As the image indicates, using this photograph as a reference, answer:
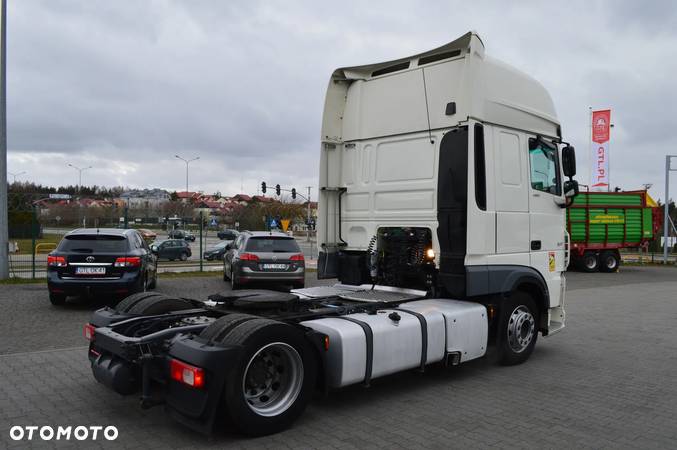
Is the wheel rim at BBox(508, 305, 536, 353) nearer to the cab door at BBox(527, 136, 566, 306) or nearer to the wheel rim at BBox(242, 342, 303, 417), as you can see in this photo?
the cab door at BBox(527, 136, 566, 306)

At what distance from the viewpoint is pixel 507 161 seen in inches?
258

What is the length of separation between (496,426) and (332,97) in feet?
15.2

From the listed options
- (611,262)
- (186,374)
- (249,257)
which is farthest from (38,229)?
(611,262)

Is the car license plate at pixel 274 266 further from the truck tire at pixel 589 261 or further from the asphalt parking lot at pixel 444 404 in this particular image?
the truck tire at pixel 589 261

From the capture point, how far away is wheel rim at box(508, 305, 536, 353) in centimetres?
656

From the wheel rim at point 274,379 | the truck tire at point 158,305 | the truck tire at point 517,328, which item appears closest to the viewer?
the wheel rim at point 274,379

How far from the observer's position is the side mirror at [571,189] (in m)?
7.24

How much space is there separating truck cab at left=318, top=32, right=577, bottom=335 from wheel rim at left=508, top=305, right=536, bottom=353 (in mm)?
279

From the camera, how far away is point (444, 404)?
5133 mm

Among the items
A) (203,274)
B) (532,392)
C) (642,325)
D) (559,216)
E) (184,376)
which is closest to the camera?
(184,376)

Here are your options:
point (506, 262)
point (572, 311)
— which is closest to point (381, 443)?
point (506, 262)

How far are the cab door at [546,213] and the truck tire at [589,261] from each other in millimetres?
18834

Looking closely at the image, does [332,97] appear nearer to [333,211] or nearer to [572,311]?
[333,211]

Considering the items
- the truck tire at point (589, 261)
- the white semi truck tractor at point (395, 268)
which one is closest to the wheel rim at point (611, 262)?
the truck tire at point (589, 261)
